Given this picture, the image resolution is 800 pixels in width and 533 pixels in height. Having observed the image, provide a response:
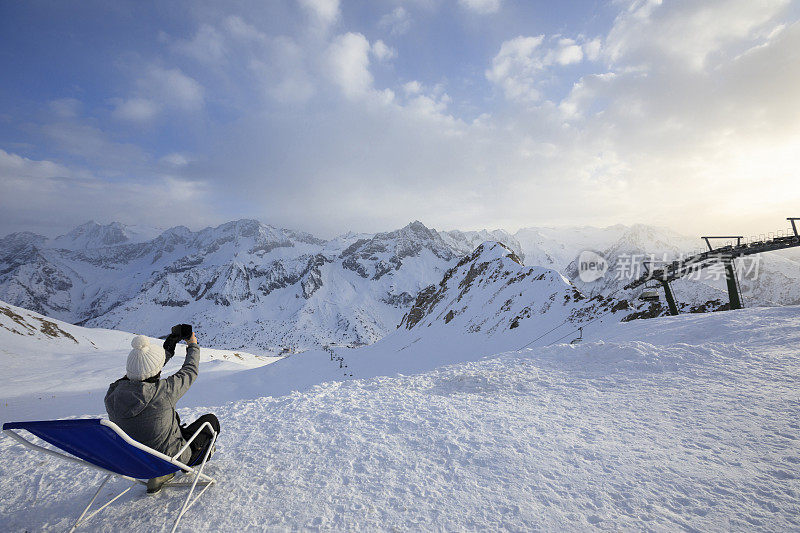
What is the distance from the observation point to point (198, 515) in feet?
12.1

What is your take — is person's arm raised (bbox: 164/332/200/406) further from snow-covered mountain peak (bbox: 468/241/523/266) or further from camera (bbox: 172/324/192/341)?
snow-covered mountain peak (bbox: 468/241/523/266)

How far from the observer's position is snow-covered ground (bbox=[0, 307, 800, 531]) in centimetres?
367

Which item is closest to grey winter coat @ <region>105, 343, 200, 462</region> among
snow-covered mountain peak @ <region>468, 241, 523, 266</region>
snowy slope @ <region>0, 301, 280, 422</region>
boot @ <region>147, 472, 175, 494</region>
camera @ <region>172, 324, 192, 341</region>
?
boot @ <region>147, 472, 175, 494</region>

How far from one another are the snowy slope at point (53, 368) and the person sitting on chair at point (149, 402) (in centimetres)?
1065

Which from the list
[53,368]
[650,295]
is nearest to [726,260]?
[650,295]

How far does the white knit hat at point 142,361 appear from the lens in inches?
138

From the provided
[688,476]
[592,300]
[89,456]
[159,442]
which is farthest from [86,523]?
[592,300]

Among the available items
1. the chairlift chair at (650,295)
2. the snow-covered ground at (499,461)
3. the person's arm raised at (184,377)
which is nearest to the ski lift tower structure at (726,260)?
the chairlift chair at (650,295)

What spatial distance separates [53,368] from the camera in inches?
891

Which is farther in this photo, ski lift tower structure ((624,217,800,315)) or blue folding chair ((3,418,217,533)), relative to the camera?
ski lift tower structure ((624,217,800,315))

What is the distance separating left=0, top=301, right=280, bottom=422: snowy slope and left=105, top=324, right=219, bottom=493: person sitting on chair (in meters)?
10.6

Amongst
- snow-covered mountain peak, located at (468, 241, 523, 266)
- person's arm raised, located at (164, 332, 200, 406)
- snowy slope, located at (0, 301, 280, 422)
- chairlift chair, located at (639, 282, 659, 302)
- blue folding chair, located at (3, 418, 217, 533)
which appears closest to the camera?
blue folding chair, located at (3, 418, 217, 533)

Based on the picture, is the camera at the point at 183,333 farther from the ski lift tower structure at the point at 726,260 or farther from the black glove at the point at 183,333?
the ski lift tower structure at the point at 726,260

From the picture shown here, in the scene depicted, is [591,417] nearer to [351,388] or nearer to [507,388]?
[507,388]
